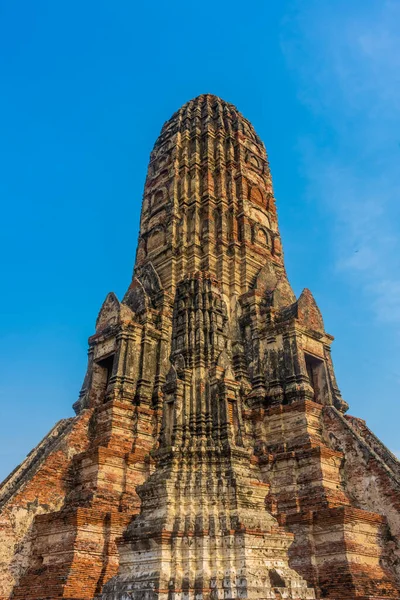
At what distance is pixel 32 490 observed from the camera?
44.7ft

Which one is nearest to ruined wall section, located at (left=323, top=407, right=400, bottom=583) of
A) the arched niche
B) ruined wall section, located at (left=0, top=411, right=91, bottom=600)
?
ruined wall section, located at (left=0, top=411, right=91, bottom=600)

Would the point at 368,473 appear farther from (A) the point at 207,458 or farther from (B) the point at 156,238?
(B) the point at 156,238

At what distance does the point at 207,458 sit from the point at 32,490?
619 cm

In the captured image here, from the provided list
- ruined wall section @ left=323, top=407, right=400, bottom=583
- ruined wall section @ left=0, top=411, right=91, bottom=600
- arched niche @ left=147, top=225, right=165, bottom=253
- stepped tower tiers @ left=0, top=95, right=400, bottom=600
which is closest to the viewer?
stepped tower tiers @ left=0, top=95, right=400, bottom=600

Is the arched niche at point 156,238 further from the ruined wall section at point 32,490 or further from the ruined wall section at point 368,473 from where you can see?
the ruined wall section at point 368,473

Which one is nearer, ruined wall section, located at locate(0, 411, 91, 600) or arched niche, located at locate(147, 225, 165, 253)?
ruined wall section, located at locate(0, 411, 91, 600)

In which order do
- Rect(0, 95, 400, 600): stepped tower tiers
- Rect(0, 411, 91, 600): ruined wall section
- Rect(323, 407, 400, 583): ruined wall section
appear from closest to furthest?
Rect(0, 95, 400, 600): stepped tower tiers < Rect(0, 411, 91, 600): ruined wall section < Rect(323, 407, 400, 583): ruined wall section

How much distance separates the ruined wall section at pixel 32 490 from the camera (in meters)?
12.4

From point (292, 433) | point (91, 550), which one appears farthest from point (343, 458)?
point (91, 550)

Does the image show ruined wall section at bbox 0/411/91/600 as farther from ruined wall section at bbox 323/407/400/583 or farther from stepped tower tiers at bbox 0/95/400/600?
ruined wall section at bbox 323/407/400/583

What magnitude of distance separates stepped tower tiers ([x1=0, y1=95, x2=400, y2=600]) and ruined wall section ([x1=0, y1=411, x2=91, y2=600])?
0.12 ft

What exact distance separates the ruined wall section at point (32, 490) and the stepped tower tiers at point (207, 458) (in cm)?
4

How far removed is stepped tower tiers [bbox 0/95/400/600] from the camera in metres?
8.80

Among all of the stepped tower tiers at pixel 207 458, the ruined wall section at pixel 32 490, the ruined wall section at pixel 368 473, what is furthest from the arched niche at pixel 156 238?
the ruined wall section at pixel 368 473
